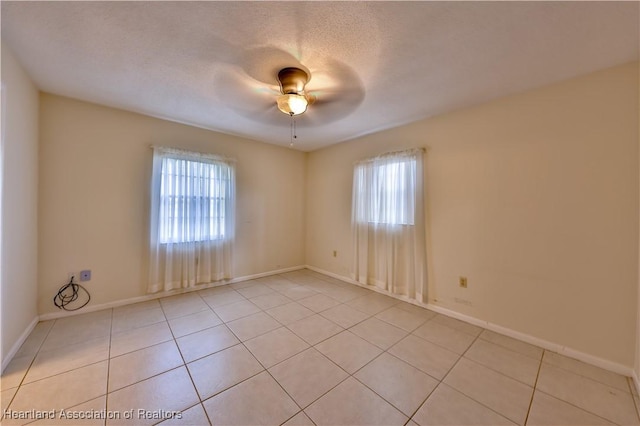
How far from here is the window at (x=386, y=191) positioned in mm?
3066

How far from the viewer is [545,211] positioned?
213 centimetres

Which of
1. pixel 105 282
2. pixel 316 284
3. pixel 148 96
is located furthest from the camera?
pixel 316 284

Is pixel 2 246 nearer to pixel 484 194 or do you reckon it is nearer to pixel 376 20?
pixel 376 20

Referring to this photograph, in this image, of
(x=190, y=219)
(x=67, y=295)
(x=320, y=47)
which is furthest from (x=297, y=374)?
(x=67, y=295)

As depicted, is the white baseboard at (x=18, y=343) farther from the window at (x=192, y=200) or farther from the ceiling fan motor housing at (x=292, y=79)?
the ceiling fan motor housing at (x=292, y=79)

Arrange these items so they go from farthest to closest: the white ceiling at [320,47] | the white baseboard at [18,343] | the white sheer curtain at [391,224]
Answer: the white sheer curtain at [391,224], the white baseboard at [18,343], the white ceiling at [320,47]

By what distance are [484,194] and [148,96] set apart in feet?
12.1

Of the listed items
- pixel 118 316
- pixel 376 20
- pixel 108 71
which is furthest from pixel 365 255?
pixel 108 71

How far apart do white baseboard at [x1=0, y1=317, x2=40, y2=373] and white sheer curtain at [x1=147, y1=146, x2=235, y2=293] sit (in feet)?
3.08

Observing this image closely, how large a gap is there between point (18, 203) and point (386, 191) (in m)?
3.72

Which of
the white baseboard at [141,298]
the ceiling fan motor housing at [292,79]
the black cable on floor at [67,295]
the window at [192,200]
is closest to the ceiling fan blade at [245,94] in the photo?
the ceiling fan motor housing at [292,79]

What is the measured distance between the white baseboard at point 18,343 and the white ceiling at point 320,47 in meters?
2.29

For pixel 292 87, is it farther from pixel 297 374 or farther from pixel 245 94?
pixel 297 374

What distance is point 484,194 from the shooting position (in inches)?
98.3
